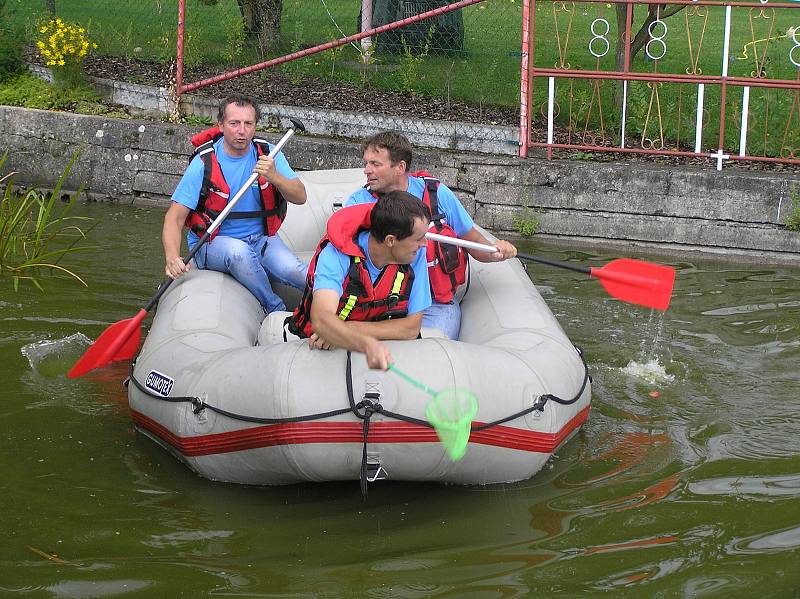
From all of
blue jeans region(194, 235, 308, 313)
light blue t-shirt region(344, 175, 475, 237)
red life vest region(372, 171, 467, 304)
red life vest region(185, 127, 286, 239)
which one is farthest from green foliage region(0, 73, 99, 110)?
red life vest region(372, 171, 467, 304)

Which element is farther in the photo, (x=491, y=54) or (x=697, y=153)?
(x=491, y=54)

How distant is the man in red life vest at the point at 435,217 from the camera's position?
4922mm

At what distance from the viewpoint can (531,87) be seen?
26.1 ft

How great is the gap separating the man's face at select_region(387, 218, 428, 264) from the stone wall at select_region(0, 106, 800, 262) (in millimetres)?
3577

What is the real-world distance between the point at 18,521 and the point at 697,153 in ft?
17.6

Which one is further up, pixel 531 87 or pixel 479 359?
pixel 531 87

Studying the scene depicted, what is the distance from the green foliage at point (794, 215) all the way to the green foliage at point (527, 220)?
5.39ft

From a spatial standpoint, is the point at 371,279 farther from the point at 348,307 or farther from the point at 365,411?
the point at 365,411

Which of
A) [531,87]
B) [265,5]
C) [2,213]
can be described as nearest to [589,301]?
[531,87]

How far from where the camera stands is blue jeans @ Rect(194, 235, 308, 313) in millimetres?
5293

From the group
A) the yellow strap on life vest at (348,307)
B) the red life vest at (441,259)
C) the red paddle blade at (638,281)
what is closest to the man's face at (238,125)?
the red life vest at (441,259)

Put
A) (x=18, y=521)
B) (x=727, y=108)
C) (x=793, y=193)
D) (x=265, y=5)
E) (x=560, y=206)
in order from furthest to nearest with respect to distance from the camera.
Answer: (x=265, y=5), (x=727, y=108), (x=560, y=206), (x=793, y=193), (x=18, y=521)

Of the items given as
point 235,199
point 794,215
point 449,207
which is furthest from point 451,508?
point 794,215

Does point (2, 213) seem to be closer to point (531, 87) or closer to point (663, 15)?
point (531, 87)
